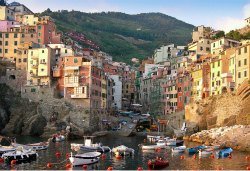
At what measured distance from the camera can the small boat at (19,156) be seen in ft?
190

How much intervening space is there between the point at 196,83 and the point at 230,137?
111 ft

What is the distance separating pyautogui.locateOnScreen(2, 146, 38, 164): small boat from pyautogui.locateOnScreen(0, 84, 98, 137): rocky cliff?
125 ft

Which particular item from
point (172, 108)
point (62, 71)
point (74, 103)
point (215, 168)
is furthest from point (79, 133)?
point (215, 168)

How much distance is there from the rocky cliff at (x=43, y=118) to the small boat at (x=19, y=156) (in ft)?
125

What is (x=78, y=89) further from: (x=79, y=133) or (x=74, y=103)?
(x=79, y=133)

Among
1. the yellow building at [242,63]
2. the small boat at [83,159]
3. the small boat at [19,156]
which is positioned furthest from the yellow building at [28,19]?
the small boat at [83,159]

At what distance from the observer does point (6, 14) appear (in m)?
145

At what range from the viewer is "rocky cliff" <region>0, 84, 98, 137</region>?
101m

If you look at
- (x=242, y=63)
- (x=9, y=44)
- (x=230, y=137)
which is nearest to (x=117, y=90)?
(x=9, y=44)

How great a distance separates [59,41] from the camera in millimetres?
131500

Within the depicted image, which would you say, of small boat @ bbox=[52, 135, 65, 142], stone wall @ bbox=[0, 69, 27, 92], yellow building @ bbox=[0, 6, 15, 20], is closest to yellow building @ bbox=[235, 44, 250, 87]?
small boat @ bbox=[52, 135, 65, 142]

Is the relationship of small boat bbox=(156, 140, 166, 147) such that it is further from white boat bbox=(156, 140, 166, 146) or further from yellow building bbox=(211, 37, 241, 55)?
yellow building bbox=(211, 37, 241, 55)

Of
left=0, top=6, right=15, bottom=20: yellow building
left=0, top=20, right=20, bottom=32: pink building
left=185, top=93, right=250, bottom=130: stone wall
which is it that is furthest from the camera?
left=0, top=6, right=15, bottom=20: yellow building

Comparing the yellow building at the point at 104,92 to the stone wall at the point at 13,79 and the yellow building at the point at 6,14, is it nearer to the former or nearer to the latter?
the stone wall at the point at 13,79
